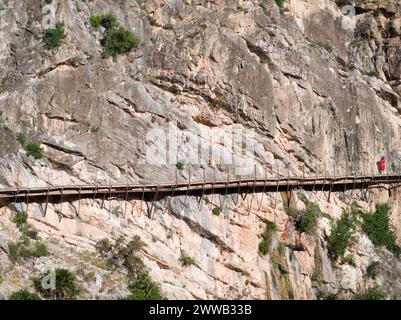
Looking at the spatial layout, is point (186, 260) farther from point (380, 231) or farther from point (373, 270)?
point (380, 231)

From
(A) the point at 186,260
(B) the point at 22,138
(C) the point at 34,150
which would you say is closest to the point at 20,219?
(C) the point at 34,150

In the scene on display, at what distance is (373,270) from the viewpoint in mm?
34594

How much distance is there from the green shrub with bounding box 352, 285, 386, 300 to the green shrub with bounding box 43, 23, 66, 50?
18368 mm

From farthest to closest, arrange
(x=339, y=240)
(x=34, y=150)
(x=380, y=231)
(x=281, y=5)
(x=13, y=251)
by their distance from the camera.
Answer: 1. (x=281, y=5)
2. (x=380, y=231)
3. (x=339, y=240)
4. (x=34, y=150)
5. (x=13, y=251)

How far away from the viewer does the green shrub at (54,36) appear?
33.3 meters

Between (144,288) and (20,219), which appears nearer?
(144,288)

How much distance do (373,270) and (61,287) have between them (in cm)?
1618

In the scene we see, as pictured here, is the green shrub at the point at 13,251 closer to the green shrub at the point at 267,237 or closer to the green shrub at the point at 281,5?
the green shrub at the point at 267,237

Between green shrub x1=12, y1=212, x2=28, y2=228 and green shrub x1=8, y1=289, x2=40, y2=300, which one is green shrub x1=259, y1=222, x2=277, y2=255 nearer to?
green shrub x1=12, y1=212, x2=28, y2=228

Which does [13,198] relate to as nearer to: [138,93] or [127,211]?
[127,211]

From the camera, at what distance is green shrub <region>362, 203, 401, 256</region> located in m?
36.4

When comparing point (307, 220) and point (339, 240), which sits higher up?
point (307, 220)

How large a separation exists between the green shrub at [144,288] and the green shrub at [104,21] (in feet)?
44.3
